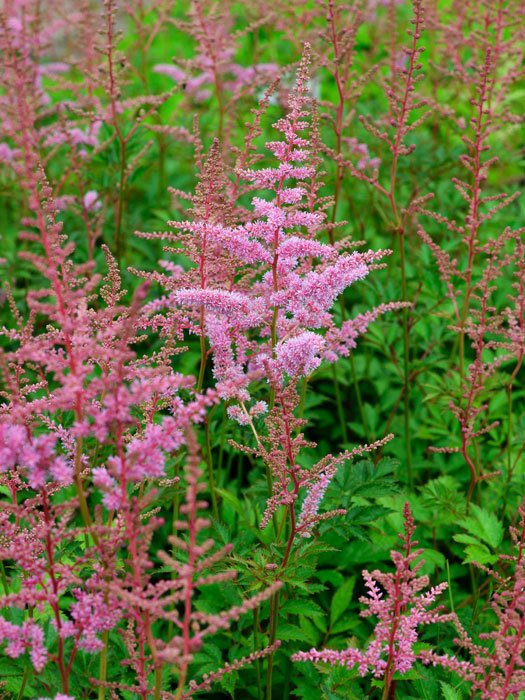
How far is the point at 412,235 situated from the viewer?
5012 mm

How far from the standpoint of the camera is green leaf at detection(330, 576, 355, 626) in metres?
3.10

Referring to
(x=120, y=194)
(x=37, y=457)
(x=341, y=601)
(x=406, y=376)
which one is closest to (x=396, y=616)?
(x=37, y=457)

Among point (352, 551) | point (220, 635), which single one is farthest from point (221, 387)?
point (352, 551)

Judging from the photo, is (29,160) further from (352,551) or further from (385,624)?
(352,551)

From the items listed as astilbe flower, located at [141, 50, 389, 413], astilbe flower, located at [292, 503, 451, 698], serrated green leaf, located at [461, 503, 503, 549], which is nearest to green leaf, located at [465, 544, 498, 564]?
serrated green leaf, located at [461, 503, 503, 549]

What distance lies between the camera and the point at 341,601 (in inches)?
123

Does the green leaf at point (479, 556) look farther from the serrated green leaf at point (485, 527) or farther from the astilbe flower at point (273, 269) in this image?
the astilbe flower at point (273, 269)

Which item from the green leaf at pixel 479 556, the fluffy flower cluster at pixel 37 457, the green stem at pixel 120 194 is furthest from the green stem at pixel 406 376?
the fluffy flower cluster at pixel 37 457

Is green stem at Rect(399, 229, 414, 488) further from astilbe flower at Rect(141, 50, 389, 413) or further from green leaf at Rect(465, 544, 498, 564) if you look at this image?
astilbe flower at Rect(141, 50, 389, 413)

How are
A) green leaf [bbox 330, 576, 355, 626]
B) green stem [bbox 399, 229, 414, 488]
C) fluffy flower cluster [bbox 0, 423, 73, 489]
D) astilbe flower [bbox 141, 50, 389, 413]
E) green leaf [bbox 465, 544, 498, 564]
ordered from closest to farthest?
fluffy flower cluster [bbox 0, 423, 73, 489], astilbe flower [bbox 141, 50, 389, 413], green leaf [bbox 465, 544, 498, 564], green leaf [bbox 330, 576, 355, 626], green stem [bbox 399, 229, 414, 488]

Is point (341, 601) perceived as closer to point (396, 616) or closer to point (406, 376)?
point (406, 376)

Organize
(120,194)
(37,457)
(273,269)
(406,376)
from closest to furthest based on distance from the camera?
(37,457), (273,269), (406,376), (120,194)

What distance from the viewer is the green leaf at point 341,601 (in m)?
3.10

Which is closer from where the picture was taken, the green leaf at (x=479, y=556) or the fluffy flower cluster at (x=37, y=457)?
the fluffy flower cluster at (x=37, y=457)
